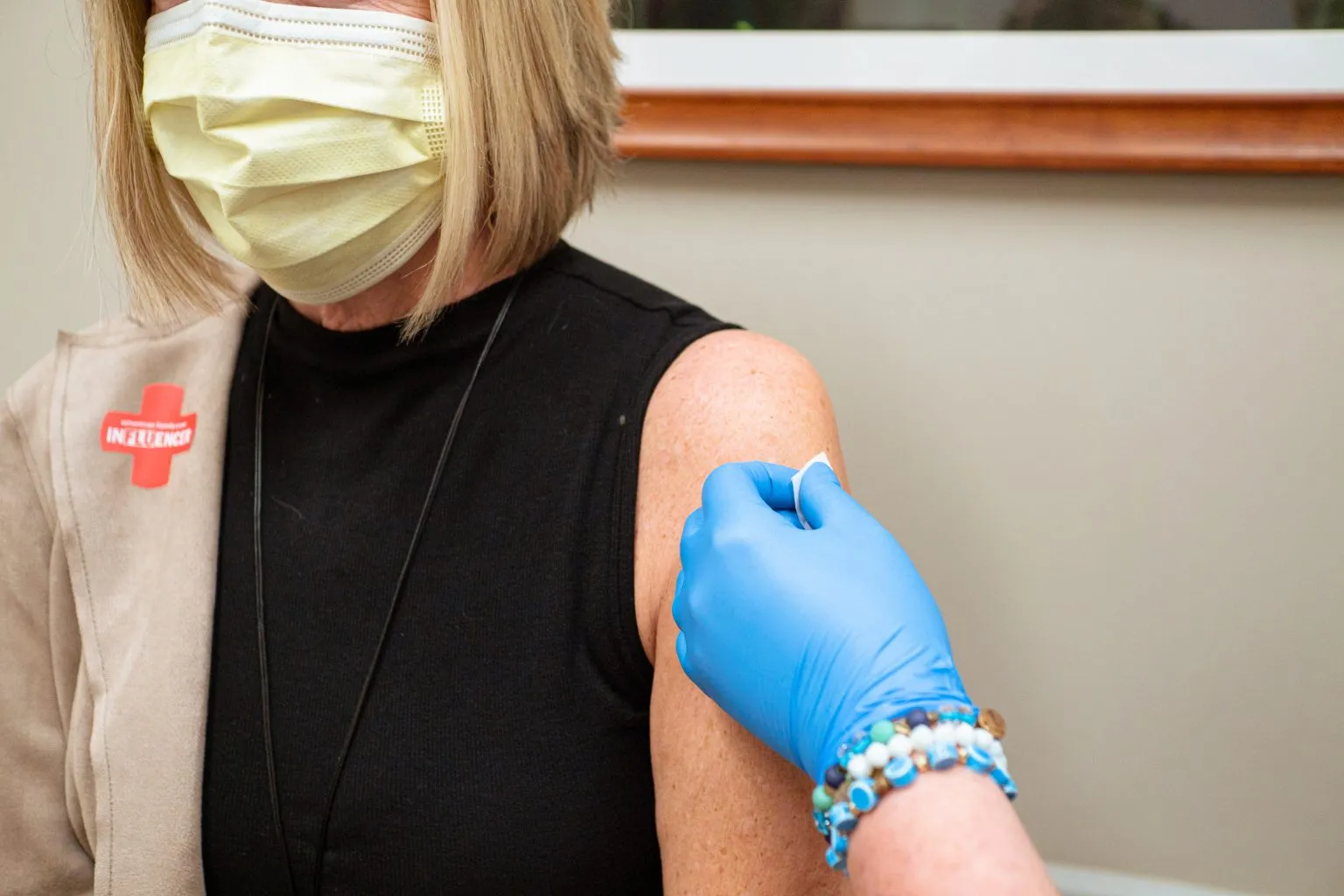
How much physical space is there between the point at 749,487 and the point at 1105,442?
0.65 meters

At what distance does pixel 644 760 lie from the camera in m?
Result: 0.84

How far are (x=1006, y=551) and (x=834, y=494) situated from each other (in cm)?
60

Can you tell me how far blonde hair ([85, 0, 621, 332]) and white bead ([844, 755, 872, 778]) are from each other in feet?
1.72

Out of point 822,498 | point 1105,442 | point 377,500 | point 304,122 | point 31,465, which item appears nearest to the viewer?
point 822,498

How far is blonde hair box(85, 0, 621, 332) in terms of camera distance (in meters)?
0.83

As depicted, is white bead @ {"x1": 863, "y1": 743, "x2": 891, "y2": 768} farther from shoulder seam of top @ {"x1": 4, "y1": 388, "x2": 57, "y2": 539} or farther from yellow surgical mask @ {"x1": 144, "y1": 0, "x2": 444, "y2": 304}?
shoulder seam of top @ {"x1": 4, "y1": 388, "x2": 57, "y2": 539}

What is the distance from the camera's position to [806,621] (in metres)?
0.65

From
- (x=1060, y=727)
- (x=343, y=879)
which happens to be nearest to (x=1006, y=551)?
(x=1060, y=727)

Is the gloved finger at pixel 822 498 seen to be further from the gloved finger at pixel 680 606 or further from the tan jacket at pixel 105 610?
the tan jacket at pixel 105 610

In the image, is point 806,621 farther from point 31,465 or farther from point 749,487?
point 31,465

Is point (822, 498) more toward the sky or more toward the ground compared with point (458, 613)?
more toward the sky

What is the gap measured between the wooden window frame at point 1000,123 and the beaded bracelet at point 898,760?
2.44ft

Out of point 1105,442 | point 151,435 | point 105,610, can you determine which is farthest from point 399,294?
point 1105,442

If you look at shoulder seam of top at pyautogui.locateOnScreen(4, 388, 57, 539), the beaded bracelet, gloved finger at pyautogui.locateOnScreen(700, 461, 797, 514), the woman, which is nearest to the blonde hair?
the woman
